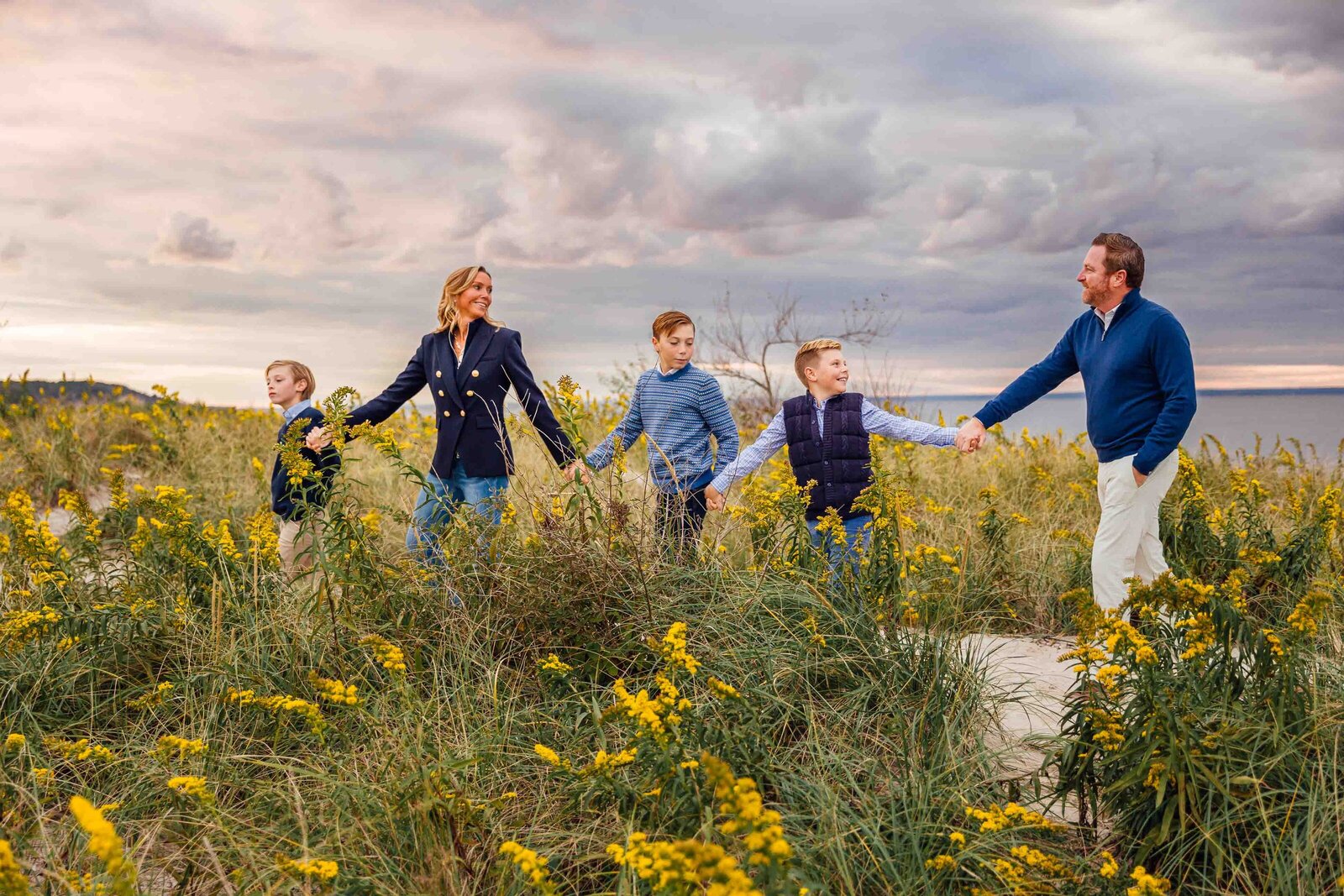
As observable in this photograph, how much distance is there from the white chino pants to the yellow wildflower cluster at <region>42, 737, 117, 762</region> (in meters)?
4.14

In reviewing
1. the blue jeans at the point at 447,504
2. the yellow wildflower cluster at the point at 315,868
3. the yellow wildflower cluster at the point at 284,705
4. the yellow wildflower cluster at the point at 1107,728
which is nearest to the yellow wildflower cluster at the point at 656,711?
the yellow wildflower cluster at the point at 315,868

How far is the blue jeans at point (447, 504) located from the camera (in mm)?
4086

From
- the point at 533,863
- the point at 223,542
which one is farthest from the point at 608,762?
the point at 223,542

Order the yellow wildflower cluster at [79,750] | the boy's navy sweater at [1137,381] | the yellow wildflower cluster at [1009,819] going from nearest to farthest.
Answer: the yellow wildflower cluster at [1009,819] → the yellow wildflower cluster at [79,750] → the boy's navy sweater at [1137,381]

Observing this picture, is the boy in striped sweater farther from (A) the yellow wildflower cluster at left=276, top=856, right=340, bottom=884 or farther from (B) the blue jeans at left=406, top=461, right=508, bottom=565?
(A) the yellow wildflower cluster at left=276, top=856, right=340, bottom=884

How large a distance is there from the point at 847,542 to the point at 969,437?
0.90 meters

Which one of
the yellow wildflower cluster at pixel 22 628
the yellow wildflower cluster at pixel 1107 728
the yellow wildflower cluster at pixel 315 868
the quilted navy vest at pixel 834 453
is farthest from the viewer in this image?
the quilted navy vest at pixel 834 453

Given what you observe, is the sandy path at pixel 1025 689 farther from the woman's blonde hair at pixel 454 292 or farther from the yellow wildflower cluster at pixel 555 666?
the woman's blonde hair at pixel 454 292

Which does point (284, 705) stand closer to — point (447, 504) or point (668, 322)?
point (447, 504)

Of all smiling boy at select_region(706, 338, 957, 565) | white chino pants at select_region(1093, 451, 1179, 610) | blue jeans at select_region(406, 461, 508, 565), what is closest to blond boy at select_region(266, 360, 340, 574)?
blue jeans at select_region(406, 461, 508, 565)

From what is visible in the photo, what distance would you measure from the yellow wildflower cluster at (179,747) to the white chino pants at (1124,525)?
3862 mm

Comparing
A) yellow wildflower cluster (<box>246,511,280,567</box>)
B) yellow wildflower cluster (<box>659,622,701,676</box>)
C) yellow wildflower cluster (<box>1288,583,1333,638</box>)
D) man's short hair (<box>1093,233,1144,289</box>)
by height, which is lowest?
yellow wildflower cluster (<box>659,622,701,676</box>)

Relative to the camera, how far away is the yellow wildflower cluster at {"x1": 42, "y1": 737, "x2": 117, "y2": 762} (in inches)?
112

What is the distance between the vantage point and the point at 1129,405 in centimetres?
451
